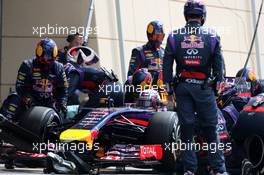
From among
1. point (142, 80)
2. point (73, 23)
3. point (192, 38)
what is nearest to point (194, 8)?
point (192, 38)

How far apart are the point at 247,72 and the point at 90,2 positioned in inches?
180

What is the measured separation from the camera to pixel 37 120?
10102mm

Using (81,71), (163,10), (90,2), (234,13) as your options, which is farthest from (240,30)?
(81,71)

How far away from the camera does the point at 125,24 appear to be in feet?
54.6

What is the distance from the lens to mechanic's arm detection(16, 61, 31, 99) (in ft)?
35.8

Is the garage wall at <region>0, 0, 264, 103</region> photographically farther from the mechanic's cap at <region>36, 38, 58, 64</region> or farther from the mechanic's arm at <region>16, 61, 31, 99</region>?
the mechanic's cap at <region>36, 38, 58, 64</region>

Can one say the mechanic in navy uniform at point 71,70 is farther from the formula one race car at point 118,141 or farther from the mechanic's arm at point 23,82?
the formula one race car at point 118,141

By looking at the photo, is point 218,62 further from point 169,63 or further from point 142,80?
point 142,80

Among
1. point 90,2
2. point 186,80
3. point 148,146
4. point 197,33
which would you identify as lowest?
point 148,146

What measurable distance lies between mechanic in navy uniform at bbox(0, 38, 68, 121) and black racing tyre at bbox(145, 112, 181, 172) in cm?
185

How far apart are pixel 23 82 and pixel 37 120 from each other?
1.00 m

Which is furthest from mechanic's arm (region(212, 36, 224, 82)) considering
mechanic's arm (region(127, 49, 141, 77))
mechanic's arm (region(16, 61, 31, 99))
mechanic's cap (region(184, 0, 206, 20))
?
mechanic's arm (region(127, 49, 141, 77))

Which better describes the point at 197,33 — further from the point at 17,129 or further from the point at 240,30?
the point at 240,30

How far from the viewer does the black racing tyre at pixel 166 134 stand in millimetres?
9734
